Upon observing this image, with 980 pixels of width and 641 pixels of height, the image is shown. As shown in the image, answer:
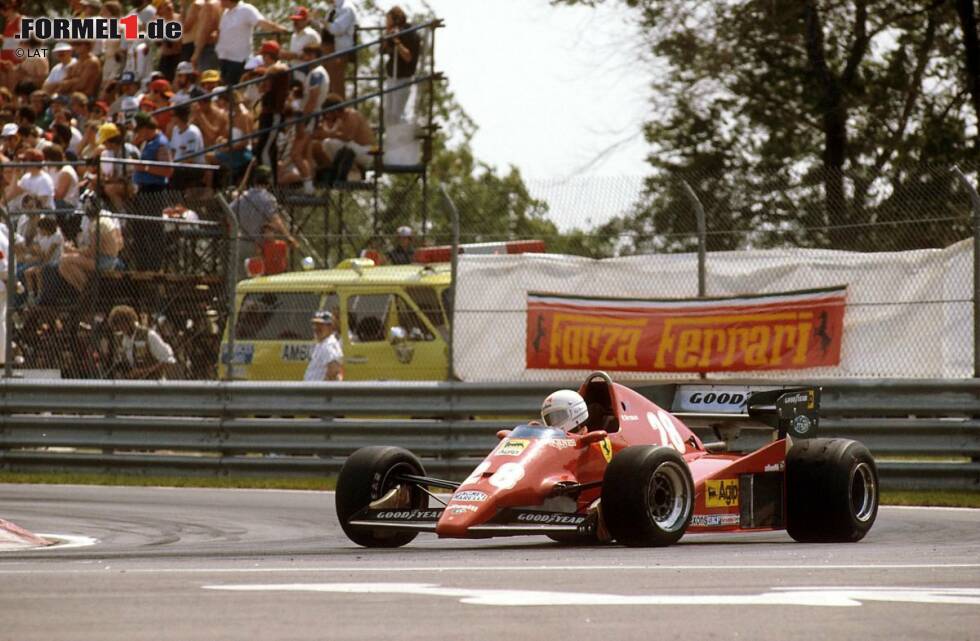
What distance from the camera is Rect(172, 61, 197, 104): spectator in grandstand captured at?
2302 centimetres

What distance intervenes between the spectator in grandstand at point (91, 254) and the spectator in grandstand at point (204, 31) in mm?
6290

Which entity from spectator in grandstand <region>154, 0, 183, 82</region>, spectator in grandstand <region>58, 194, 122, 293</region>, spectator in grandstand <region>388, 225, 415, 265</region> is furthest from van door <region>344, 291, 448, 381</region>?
spectator in grandstand <region>154, 0, 183, 82</region>

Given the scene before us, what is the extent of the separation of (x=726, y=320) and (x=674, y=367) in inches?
23.0

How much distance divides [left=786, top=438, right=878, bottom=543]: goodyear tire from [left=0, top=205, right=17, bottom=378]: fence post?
8905mm

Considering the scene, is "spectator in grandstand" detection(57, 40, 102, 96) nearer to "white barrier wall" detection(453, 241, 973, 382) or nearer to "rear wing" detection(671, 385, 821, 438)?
"white barrier wall" detection(453, 241, 973, 382)

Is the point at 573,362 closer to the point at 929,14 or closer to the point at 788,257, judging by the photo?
the point at 788,257

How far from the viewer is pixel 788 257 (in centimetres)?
1416

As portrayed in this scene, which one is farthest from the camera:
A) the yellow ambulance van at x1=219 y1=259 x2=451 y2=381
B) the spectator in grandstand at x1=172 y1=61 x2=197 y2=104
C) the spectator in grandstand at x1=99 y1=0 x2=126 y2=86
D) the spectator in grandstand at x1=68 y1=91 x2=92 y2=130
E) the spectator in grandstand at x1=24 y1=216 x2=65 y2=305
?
the spectator in grandstand at x1=99 y1=0 x2=126 y2=86

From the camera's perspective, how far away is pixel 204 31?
23.5m

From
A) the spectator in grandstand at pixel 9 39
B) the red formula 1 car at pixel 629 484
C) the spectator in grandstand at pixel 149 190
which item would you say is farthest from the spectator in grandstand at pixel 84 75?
the red formula 1 car at pixel 629 484

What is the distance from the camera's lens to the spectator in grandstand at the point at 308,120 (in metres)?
20.8

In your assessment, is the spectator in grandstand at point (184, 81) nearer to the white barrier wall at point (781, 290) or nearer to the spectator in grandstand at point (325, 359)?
the spectator in grandstand at point (325, 359)

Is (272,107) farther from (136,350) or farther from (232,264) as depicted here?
(232,264)

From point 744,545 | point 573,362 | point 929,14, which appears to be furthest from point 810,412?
point 929,14
